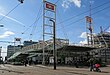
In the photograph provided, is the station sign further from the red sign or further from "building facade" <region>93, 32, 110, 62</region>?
"building facade" <region>93, 32, 110, 62</region>

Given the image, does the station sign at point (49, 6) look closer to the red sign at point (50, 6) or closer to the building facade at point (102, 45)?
the red sign at point (50, 6)

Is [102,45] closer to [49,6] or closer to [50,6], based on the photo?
[50,6]

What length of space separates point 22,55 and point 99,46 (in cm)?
3400

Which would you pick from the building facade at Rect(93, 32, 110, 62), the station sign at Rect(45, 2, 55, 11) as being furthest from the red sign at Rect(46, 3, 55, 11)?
the building facade at Rect(93, 32, 110, 62)

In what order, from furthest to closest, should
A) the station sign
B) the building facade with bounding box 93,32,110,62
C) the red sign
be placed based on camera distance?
the red sign < the station sign < the building facade with bounding box 93,32,110,62

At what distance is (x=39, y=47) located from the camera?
236 feet

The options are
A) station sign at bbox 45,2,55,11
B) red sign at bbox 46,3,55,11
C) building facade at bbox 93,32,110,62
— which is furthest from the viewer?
red sign at bbox 46,3,55,11

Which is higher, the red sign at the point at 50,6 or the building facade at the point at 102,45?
the red sign at the point at 50,6

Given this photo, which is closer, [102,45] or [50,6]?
[102,45]

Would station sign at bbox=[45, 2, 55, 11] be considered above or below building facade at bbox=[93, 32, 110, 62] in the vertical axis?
above

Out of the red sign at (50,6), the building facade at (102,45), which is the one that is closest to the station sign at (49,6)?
the red sign at (50,6)

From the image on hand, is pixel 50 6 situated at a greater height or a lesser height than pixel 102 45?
greater

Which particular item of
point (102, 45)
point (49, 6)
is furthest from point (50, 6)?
point (102, 45)

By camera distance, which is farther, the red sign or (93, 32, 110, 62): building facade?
the red sign
